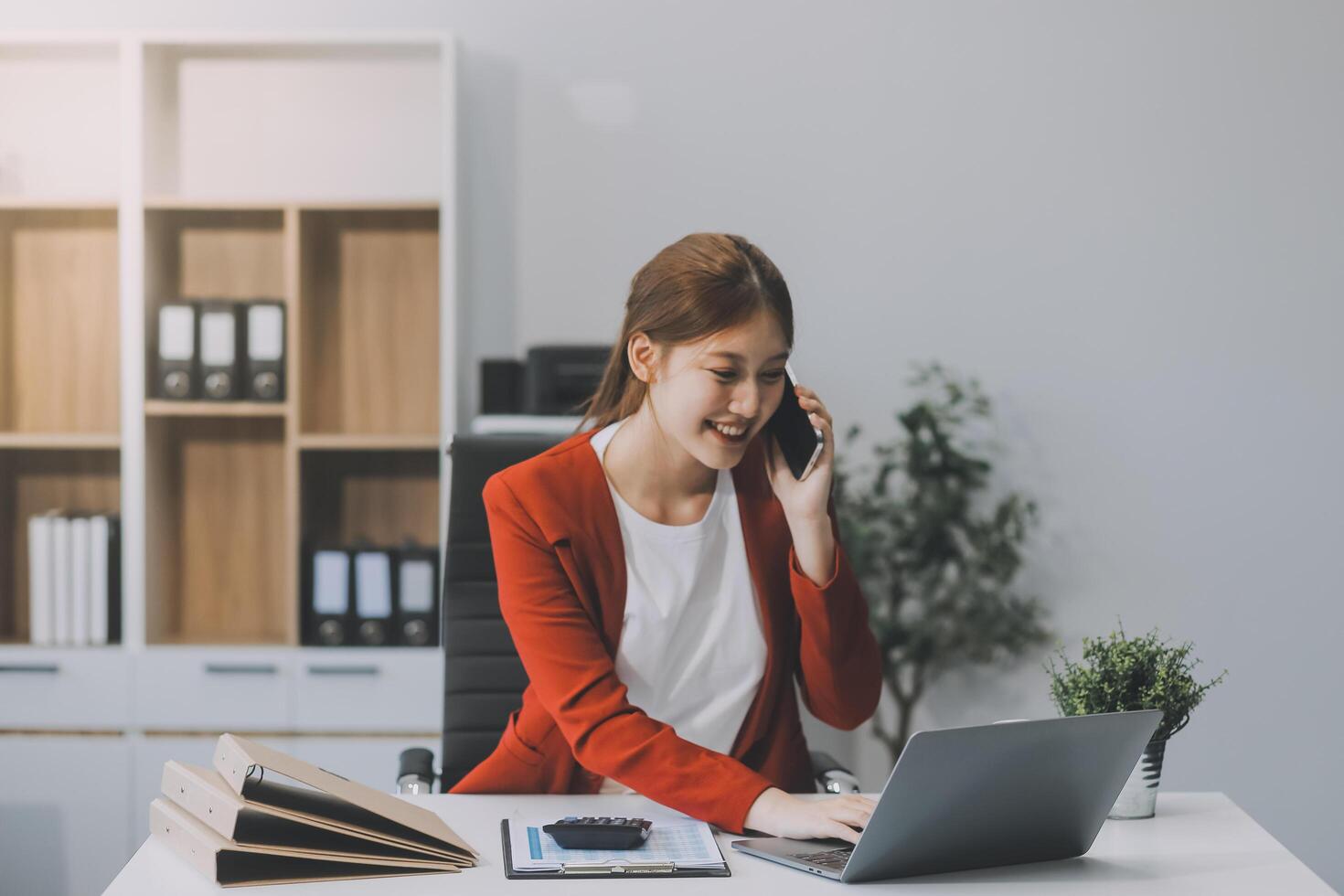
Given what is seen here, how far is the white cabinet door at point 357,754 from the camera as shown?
2834mm

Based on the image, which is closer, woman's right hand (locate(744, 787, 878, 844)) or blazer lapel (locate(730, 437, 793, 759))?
woman's right hand (locate(744, 787, 878, 844))

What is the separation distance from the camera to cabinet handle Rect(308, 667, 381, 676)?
2830mm

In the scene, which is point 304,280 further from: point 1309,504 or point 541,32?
point 1309,504

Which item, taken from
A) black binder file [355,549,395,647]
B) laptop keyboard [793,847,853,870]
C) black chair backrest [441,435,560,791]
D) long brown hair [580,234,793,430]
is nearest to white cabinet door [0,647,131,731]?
black binder file [355,549,395,647]

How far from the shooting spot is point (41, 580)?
2898 mm

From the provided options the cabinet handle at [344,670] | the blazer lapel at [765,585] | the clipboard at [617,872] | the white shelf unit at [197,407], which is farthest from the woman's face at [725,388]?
the cabinet handle at [344,670]

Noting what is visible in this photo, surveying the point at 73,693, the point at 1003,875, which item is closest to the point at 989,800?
the point at 1003,875

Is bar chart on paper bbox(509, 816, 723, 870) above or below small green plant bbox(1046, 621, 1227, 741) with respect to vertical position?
below

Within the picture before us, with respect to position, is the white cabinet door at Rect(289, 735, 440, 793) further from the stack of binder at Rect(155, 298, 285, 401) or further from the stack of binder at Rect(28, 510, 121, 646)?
the stack of binder at Rect(155, 298, 285, 401)

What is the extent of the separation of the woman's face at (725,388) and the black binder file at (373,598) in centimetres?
148

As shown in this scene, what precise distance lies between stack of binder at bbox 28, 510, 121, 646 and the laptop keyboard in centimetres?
222

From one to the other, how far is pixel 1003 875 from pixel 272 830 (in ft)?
2.32

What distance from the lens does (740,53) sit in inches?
124

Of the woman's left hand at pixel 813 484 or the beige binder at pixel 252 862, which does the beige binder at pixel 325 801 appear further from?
the woman's left hand at pixel 813 484
